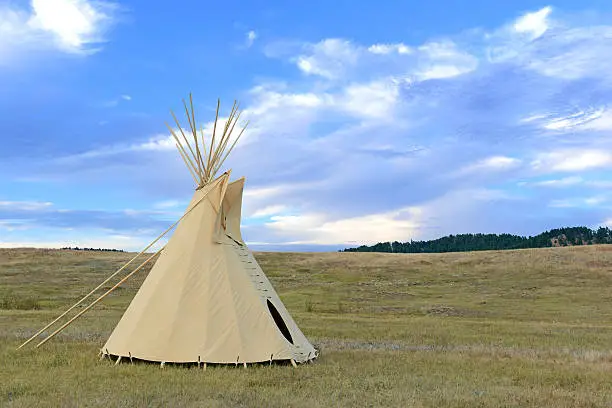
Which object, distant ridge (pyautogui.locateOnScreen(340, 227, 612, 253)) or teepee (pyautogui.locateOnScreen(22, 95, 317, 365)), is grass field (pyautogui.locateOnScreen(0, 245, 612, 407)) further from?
distant ridge (pyautogui.locateOnScreen(340, 227, 612, 253))

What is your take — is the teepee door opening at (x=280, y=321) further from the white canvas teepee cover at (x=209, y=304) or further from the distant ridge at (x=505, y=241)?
the distant ridge at (x=505, y=241)

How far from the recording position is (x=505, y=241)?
106 m

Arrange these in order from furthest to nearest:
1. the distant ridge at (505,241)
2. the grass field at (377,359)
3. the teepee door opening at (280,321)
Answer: the distant ridge at (505,241), the teepee door opening at (280,321), the grass field at (377,359)

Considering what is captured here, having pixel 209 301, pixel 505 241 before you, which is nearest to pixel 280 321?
pixel 209 301

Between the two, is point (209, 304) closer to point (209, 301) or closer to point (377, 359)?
point (209, 301)

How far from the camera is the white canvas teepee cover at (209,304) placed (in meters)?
12.8

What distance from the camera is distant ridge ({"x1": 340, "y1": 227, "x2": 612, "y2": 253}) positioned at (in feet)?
329

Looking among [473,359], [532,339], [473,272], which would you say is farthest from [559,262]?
[473,359]

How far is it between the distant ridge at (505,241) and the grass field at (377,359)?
57.2 metres

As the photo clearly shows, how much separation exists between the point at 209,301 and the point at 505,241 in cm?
10052

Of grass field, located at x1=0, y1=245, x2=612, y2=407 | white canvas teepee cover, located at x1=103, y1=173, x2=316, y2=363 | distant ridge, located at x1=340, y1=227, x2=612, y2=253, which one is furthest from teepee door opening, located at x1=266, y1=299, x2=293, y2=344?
distant ridge, located at x1=340, y1=227, x2=612, y2=253

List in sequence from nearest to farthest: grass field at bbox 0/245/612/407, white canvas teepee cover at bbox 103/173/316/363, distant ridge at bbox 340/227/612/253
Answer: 1. grass field at bbox 0/245/612/407
2. white canvas teepee cover at bbox 103/173/316/363
3. distant ridge at bbox 340/227/612/253

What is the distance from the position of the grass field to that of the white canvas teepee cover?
50 cm

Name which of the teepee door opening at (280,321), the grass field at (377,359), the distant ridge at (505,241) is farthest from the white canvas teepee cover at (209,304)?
the distant ridge at (505,241)
